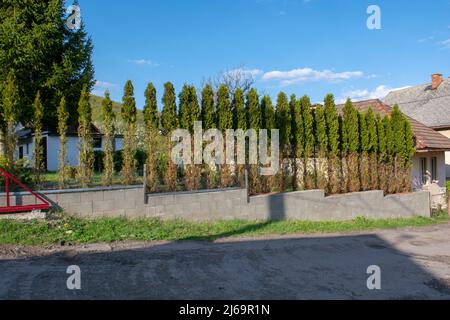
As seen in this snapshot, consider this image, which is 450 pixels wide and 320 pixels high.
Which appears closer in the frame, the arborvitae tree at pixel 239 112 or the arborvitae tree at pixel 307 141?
the arborvitae tree at pixel 239 112

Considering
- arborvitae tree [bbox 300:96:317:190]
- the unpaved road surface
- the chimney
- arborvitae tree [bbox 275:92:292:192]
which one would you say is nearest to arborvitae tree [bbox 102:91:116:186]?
the unpaved road surface

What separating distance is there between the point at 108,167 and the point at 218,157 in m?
3.12

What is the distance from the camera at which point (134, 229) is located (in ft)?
26.5

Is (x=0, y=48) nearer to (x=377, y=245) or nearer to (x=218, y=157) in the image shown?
(x=218, y=157)

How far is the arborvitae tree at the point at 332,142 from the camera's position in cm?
1226

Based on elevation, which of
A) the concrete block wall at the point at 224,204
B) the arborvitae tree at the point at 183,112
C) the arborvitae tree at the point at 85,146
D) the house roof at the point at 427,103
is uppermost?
the house roof at the point at 427,103

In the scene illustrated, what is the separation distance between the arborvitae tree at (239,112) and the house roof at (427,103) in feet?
60.0

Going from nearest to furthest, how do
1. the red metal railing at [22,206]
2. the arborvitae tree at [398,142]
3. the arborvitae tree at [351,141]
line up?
the red metal railing at [22,206], the arborvitae tree at [351,141], the arborvitae tree at [398,142]

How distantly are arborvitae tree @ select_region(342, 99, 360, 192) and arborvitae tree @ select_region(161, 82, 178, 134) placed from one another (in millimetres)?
6215

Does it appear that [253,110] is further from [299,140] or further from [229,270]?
[229,270]

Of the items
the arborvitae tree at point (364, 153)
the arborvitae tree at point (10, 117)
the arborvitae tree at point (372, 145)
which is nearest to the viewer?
the arborvitae tree at point (10, 117)

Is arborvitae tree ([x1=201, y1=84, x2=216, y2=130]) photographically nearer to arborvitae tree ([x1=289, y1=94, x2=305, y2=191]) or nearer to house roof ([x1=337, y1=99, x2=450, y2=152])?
arborvitae tree ([x1=289, y1=94, x2=305, y2=191])

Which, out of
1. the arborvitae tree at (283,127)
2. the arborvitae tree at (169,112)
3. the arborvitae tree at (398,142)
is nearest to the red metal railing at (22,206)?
the arborvitae tree at (169,112)

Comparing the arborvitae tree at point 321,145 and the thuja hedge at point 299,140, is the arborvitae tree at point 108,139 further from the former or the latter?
the arborvitae tree at point 321,145
